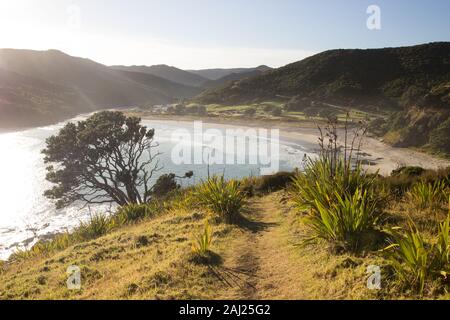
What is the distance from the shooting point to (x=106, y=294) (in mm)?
6004

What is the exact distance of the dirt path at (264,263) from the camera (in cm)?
570

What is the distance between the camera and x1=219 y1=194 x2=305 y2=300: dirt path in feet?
18.7

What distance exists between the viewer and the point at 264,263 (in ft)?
23.0

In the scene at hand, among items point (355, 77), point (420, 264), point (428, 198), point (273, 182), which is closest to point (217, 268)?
point (420, 264)

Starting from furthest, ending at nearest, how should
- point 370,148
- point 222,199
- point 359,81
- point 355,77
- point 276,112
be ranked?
point 355,77 → point 359,81 → point 276,112 → point 370,148 → point 222,199

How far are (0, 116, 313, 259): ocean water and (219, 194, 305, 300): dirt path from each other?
231 inches

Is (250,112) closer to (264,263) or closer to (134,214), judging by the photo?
(134,214)

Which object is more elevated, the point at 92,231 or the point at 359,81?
the point at 359,81

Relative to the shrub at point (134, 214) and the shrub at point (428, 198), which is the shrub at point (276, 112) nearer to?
the shrub at point (134, 214)

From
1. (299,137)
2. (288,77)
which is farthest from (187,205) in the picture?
(288,77)

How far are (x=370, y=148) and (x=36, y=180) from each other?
3904 cm

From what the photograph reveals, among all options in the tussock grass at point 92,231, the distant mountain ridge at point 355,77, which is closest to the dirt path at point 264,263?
the tussock grass at point 92,231

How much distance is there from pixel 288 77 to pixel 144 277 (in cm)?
11974
